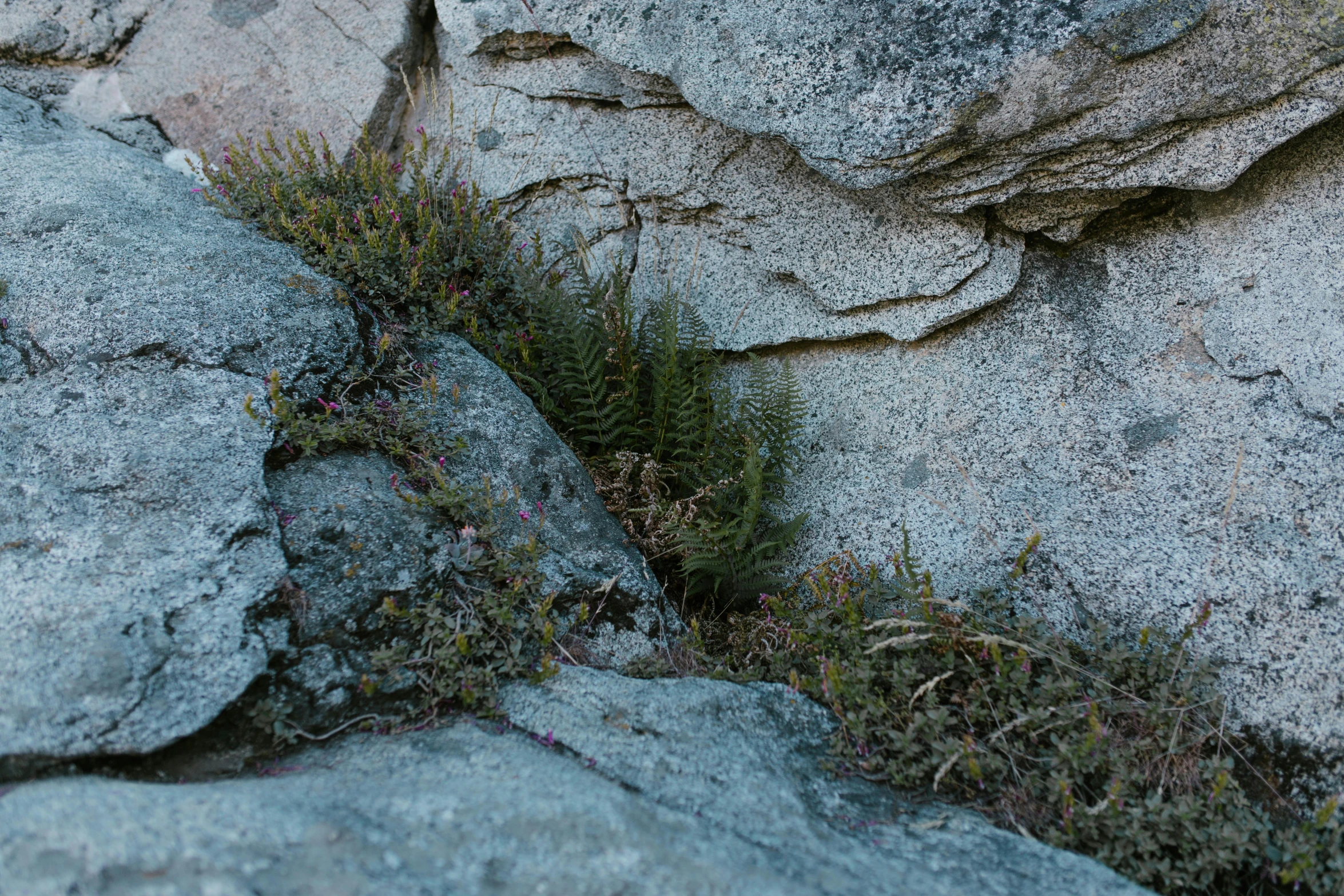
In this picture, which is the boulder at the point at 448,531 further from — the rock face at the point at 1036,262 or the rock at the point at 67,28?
the rock at the point at 67,28

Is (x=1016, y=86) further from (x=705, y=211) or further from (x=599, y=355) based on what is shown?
(x=599, y=355)

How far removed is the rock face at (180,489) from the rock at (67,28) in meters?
1.77

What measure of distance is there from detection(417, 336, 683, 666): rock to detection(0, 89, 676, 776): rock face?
11 millimetres

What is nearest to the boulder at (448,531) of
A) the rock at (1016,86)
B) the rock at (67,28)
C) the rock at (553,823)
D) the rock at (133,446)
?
the rock at (133,446)

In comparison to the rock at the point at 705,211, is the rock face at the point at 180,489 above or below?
below

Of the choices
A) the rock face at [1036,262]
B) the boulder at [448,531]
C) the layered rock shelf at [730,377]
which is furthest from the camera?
the rock face at [1036,262]

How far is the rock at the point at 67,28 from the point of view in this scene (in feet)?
18.2

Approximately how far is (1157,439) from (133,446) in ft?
12.7

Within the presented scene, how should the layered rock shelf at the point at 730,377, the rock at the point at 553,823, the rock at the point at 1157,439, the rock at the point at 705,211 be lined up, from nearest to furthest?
the rock at the point at 553,823
the layered rock shelf at the point at 730,377
the rock at the point at 1157,439
the rock at the point at 705,211

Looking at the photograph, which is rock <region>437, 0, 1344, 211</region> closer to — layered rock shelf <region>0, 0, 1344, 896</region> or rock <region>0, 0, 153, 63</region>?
layered rock shelf <region>0, 0, 1344, 896</region>

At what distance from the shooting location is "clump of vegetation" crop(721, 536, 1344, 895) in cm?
254

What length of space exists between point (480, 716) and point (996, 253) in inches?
116

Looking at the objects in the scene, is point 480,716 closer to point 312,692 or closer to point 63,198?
point 312,692

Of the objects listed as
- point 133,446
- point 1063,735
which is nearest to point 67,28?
point 133,446
